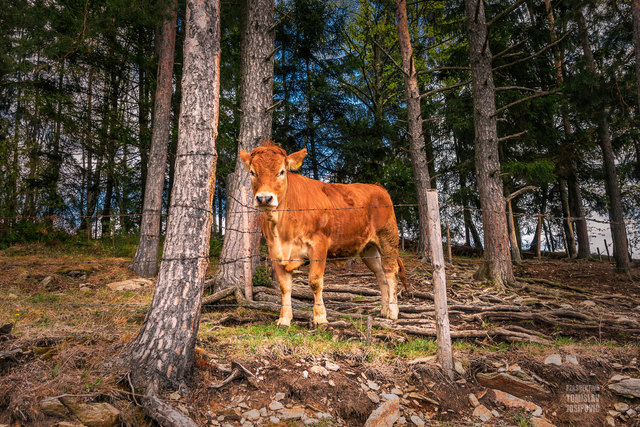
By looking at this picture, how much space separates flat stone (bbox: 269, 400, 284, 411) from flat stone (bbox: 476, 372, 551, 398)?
2241mm

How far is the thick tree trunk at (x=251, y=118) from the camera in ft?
23.9

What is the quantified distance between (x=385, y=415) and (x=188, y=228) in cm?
260

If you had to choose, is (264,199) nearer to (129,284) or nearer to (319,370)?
(319,370)

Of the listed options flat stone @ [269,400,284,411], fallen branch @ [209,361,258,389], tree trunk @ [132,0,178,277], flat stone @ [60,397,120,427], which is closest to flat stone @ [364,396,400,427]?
flat stone @ [269,400,284,411]

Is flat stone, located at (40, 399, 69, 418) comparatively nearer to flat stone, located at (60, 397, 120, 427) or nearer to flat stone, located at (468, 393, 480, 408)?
flat stone, located at (60, 397, 120, 427)

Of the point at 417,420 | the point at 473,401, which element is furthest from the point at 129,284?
the point at 473,401

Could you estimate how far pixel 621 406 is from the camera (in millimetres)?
3828

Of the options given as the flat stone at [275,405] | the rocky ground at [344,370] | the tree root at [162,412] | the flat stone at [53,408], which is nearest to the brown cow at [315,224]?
the rocky ground at [344,370]

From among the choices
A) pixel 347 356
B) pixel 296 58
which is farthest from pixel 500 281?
pixel 296 58

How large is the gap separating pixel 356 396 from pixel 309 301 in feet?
12.4

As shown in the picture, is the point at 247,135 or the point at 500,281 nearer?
the point at 247,135

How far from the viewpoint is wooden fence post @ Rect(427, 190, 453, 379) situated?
4.13 meters

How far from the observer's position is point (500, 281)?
9031 mm

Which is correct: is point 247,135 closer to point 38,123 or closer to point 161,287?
point 161,287
